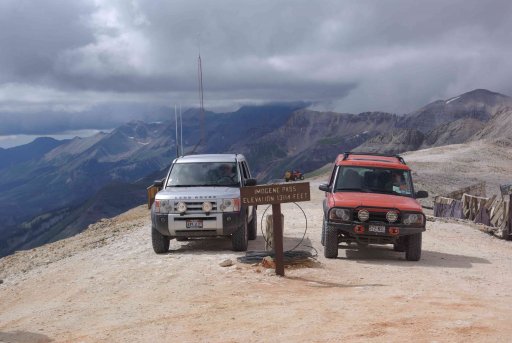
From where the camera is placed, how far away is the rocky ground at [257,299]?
25.2 feet

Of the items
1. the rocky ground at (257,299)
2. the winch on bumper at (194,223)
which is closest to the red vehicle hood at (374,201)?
the rocky ground at (257,299)

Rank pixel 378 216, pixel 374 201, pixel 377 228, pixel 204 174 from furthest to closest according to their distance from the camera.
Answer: pixel 204 174
pixel 374 201
pixel 378 216
pixel 377 228

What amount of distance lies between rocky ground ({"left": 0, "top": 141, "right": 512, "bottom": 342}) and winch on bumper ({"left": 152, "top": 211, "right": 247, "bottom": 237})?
0.53 m

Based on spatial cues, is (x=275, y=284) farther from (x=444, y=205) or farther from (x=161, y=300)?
(x=444, y=205)

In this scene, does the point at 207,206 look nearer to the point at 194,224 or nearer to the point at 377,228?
the point at 194,224

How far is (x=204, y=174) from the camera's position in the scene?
15.0m

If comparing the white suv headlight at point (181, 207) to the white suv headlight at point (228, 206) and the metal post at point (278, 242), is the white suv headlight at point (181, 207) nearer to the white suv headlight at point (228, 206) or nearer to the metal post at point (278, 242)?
the white suv headlight at point (228, 206)

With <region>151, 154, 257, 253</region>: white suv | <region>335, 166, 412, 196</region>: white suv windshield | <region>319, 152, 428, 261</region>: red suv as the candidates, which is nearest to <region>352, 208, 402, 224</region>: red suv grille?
<region>319, 152, 428, 261</region>: red suv

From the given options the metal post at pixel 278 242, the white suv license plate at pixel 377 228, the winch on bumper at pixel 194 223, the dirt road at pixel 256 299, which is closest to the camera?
the dirt road at pixel 256 299

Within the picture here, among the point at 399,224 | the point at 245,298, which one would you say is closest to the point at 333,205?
the point at 399,224

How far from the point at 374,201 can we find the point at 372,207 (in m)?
0.31

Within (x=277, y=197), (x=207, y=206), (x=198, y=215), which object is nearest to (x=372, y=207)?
(x=277, y=197)

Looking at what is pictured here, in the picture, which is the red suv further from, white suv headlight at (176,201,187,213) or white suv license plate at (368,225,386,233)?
white suv headlight at (176,201,187,213)

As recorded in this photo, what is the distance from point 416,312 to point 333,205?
4.85 m
